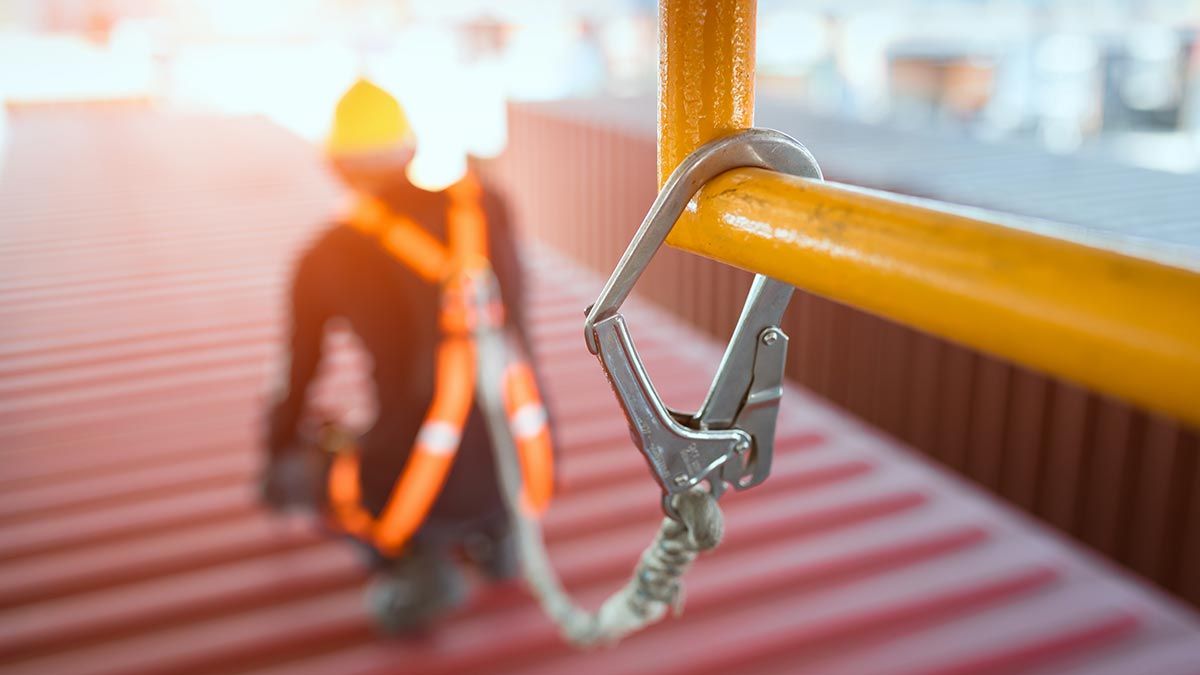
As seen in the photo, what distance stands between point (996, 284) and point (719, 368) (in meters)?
0.28

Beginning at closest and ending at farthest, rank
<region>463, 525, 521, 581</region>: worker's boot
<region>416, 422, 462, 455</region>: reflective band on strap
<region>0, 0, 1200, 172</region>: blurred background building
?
<region>416, 422, 462, 455</region>: reflective band on strap → <region>463, 525, 521, 581</region>: worker's boot → <region>0, 0, 1200, 172</region>: blurred background building

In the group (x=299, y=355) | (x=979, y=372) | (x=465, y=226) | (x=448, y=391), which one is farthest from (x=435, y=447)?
(x=979, y=372)

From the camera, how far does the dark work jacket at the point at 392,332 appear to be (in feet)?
8.44

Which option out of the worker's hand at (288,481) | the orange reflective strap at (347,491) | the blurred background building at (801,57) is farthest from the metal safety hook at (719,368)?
the blurred background building at (801,57)

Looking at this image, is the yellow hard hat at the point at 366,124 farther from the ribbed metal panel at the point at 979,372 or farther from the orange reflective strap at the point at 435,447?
the ribbed metal panel at the point at 979,372

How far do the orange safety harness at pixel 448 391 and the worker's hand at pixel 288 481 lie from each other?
14cm

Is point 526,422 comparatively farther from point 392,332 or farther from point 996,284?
point 996,284

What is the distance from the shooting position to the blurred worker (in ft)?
8.32

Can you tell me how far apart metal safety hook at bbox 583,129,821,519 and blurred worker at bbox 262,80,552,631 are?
68.9 inches

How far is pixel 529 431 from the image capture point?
281 centimetres

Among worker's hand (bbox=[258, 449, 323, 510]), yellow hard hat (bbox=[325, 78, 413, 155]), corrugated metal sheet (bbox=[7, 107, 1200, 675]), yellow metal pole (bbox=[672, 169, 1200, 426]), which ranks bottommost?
corrugated metal sheet (bbox=[7, 107, 1200, 675])

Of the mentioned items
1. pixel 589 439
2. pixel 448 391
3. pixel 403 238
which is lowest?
pixel 589 439

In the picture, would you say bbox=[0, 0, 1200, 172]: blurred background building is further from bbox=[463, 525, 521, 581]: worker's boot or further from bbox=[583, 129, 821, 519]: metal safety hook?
bbox=[583, 129, 821, 519]: metal safety hook

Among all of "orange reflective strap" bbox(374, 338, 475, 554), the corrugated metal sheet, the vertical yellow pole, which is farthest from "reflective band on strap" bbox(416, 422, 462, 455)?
the vertical yellow pole
